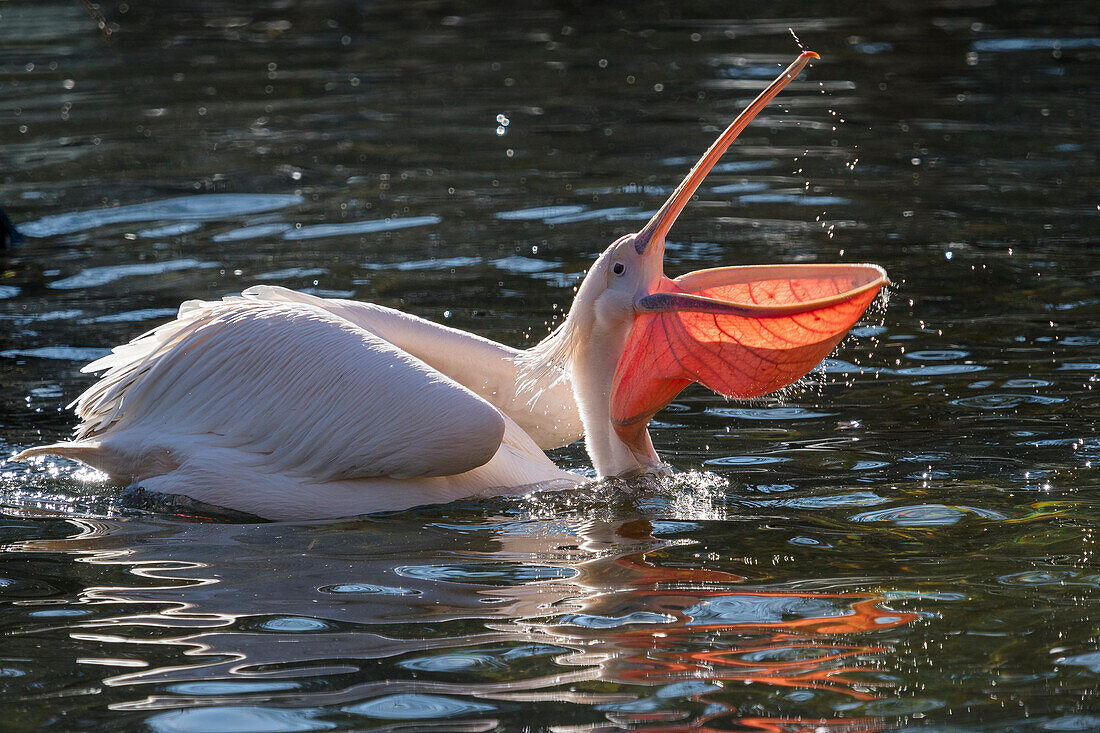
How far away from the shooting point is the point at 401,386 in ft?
14.3

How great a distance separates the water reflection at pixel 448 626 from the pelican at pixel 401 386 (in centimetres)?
19

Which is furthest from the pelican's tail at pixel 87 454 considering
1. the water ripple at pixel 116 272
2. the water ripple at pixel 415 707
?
the water ripple at pixel 116 272

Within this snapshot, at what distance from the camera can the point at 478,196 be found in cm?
857

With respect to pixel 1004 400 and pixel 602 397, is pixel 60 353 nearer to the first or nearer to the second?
pixel 602 397

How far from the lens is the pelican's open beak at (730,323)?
410 centimetres

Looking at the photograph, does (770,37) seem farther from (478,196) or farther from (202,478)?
(202,478)

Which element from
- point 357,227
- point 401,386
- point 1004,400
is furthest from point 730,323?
point 357,227

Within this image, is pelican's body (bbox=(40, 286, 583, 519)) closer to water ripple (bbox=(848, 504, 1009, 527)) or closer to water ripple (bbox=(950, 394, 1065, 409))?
water ripple (bbox=(848, 504, 1009, 527))

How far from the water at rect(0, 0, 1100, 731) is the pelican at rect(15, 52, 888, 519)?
154mm

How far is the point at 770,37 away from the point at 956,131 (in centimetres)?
347

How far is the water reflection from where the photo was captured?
10.0 feet

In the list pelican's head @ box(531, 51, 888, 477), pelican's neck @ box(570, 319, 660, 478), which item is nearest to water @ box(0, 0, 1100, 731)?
pelican's neck @ box(570, 319, 660, 478)

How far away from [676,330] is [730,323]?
19cm

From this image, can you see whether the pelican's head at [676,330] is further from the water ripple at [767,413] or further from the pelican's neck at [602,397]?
the water ripple at [767,413]
